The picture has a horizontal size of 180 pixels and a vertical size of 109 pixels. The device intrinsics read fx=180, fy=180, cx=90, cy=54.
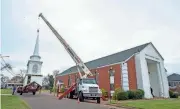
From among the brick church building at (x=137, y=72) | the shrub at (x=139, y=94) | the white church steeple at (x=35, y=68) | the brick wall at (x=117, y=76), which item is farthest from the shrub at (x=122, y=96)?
the white church steeple at (x=35, y=68)

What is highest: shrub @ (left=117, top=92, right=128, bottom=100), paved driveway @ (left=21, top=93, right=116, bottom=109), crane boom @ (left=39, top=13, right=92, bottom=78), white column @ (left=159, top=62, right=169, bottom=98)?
crane boom @ (left=39, top=13, right=92, bottom=78)

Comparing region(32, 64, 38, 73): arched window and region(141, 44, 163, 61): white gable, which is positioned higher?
region(32, 64, 38, 73): arched window

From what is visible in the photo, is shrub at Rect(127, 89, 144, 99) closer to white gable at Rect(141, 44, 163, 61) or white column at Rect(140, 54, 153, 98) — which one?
white column at Rect(140, 54, 153, 98)

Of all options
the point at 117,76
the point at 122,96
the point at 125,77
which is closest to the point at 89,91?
the point at 122,96

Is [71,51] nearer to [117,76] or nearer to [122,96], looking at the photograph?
[117,76]

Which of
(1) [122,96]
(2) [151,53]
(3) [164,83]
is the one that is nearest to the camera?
(1) [122,96]

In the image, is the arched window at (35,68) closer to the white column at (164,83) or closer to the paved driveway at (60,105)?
the white column at (164,83)

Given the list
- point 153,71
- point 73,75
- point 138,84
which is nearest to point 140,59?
point 138,84

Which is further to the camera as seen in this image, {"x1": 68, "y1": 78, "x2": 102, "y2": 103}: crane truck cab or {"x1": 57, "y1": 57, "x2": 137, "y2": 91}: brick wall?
{"x1": 57, "y1": 57, "x2": 137, "y2": 91}: brick wall

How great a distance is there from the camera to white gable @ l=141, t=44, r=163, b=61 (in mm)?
28967

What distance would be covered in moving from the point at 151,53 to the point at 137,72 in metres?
5.34

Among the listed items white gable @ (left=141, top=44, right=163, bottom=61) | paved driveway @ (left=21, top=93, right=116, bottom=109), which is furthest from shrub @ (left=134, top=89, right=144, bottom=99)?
paved driveway @ (left=21, top=93, right=116, bottom=109)

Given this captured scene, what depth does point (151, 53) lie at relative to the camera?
30.2m

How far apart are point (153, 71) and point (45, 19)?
20681mm
